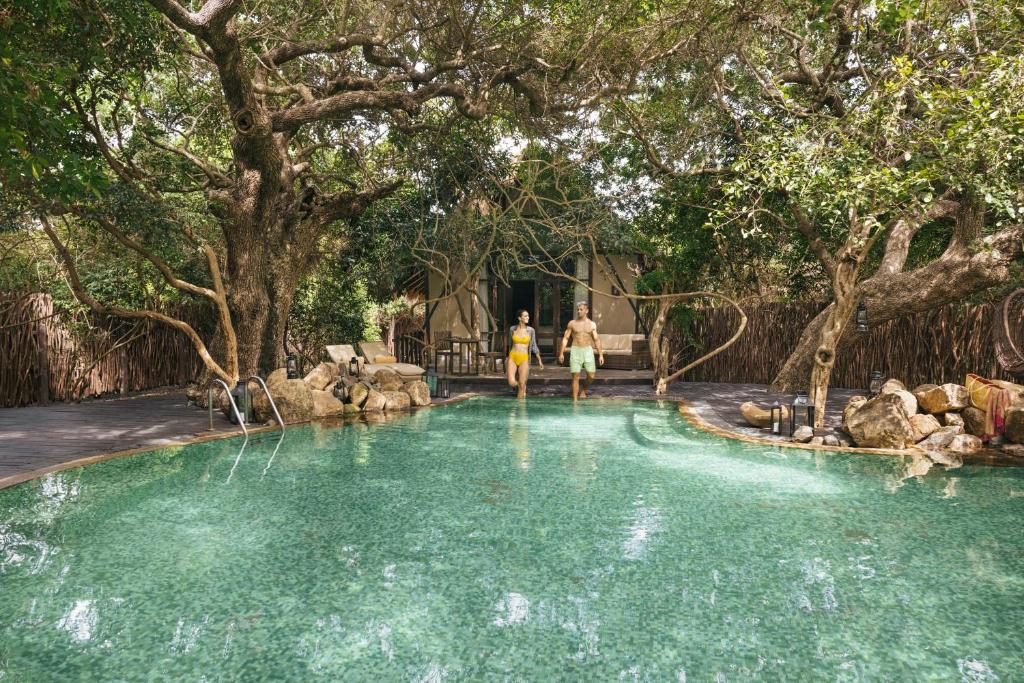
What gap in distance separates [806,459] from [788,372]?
4926mm

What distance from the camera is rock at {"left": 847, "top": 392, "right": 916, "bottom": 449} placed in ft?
22.8

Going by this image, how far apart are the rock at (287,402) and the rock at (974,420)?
7.88 m

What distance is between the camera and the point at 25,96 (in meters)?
5.45

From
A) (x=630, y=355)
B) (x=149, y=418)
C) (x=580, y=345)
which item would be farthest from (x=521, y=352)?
(x=149, y=418)

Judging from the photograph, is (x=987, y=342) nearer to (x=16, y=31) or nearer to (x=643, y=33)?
(x=643, y=33)

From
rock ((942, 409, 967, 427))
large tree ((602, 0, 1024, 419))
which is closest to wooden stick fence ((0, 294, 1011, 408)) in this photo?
large tree ((602, 0, 1024, 419))

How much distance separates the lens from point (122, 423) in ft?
26.5

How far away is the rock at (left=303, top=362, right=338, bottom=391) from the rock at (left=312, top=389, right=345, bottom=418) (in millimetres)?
363

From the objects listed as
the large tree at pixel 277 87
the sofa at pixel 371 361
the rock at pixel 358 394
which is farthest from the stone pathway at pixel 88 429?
the sofa at pixel 371 361

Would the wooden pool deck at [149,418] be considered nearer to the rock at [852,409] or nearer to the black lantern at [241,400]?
the black lantern at [241,400]

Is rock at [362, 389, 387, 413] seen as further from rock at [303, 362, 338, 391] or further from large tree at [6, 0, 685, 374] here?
large tree at [6, 0, 685, 374]

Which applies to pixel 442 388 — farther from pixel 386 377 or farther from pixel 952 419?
pixel 952 419

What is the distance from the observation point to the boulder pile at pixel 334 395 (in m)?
8.84

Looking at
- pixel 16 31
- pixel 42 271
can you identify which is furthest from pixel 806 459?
pixel 42 271
